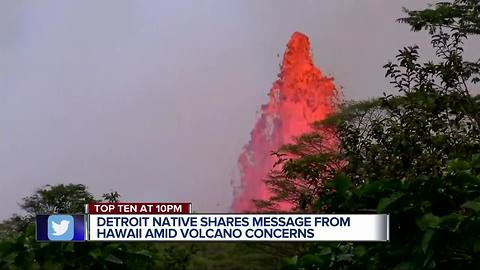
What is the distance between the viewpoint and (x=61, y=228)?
848 cm

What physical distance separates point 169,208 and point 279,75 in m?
43.5

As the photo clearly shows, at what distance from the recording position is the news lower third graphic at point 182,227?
841cm

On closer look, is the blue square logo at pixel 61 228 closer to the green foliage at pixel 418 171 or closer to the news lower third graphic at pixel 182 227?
the news lower third graphic at pixel 182 227

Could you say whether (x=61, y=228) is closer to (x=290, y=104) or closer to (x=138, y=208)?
(x=138, y=208)

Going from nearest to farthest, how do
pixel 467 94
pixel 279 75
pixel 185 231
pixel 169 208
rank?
pixel 185 231 < pixel 169 208 < pixel 467 94 < pixel 279 75

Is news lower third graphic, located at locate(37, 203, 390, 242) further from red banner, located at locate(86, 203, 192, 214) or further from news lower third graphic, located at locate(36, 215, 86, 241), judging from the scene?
red banner, located at locate(86, 203, 192, 214)

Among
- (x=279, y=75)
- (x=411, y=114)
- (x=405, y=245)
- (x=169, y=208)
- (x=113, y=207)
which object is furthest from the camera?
(x=279, y=75)

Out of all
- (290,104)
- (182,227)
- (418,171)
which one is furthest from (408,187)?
(290,104)

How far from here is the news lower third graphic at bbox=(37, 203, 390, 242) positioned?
8.41 metres

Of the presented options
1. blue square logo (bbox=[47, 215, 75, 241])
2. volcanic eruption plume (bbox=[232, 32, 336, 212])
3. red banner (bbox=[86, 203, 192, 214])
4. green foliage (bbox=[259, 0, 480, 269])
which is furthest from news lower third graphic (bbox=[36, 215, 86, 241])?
volcanic eruption plume (bbox=[232, 32, 336, 212])

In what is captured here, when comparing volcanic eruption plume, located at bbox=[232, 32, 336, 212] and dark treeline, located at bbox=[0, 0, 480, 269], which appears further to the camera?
volcanic eruption plume, located at bbox=[232, 32, 336, 212]

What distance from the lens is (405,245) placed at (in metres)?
7.26


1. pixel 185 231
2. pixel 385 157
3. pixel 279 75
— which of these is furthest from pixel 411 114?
pixel 279 75

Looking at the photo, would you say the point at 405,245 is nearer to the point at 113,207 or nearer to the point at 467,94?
the point at 113,207
